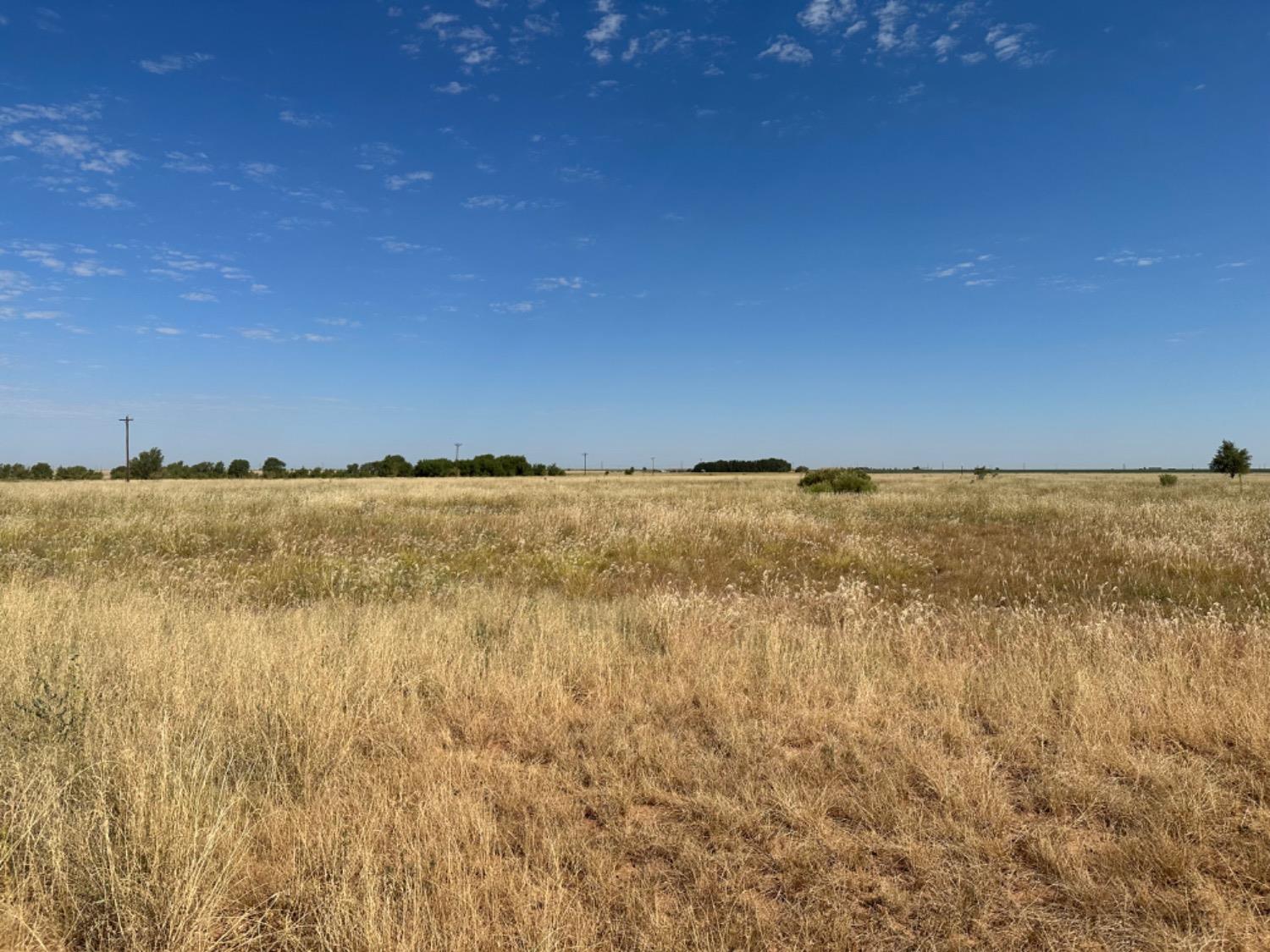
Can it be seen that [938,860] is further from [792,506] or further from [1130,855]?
[792,506]

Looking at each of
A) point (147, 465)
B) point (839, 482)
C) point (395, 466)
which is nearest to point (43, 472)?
point (147, 465)

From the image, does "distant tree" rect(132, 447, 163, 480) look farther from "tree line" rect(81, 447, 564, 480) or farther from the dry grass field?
the dry grass field

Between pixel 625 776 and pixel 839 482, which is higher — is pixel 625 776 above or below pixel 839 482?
below

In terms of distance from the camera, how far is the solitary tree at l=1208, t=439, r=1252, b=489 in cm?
4562

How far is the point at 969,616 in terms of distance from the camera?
318 inches

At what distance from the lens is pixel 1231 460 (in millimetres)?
46344

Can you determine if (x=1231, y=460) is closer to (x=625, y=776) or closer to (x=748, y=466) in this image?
(x=625, y=776)

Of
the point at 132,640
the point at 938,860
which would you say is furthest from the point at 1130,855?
the point at 132,640

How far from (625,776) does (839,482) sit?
39.9 meters

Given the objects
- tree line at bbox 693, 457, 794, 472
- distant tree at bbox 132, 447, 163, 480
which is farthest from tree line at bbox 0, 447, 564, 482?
tree line at bbox 693, 457, 794, 472

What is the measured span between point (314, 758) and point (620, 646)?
3029 mm

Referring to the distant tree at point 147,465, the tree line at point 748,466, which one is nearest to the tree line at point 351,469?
the distant tree at point 147,465

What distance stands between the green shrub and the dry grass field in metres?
32.3

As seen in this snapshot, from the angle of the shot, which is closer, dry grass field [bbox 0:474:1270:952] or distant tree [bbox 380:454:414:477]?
dry grass field [bbox 0:474:1270:952]
